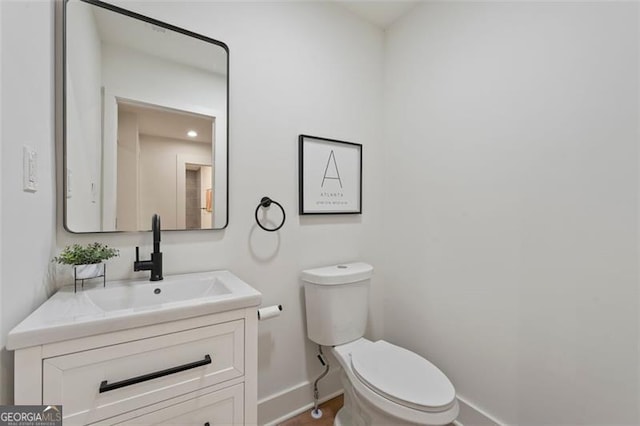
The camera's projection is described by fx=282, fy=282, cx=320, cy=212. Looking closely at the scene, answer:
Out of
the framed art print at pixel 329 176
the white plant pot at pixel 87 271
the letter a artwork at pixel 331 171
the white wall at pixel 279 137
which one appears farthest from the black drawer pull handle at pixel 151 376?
the letter a artwork at pixel 331 171

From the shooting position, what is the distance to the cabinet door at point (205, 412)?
2.74ft

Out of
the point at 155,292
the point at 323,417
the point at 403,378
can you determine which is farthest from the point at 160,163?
the point at 323,417

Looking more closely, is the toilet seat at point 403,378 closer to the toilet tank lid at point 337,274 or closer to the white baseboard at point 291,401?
the toilet tank lid at point 337,274

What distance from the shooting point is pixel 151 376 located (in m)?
0.81

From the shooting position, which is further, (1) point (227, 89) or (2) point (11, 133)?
(1) point (227, 89)

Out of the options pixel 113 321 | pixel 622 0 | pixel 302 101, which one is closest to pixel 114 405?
pixel 113 321

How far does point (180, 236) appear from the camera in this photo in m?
1.30

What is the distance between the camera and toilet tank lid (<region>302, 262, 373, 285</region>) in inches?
58.9

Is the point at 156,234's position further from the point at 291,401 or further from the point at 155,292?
the point at 291,401

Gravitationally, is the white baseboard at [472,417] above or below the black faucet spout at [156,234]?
below

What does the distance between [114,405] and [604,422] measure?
1658 millimetres

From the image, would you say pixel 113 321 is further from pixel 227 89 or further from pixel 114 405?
pixel 227 89

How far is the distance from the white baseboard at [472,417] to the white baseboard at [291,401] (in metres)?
0.72

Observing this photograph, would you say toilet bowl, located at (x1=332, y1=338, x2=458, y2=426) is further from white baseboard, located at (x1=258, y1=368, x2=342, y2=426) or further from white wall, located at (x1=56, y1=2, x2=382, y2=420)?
white wall, located at (x1=56, y1=2, x2=382, y2=420)
